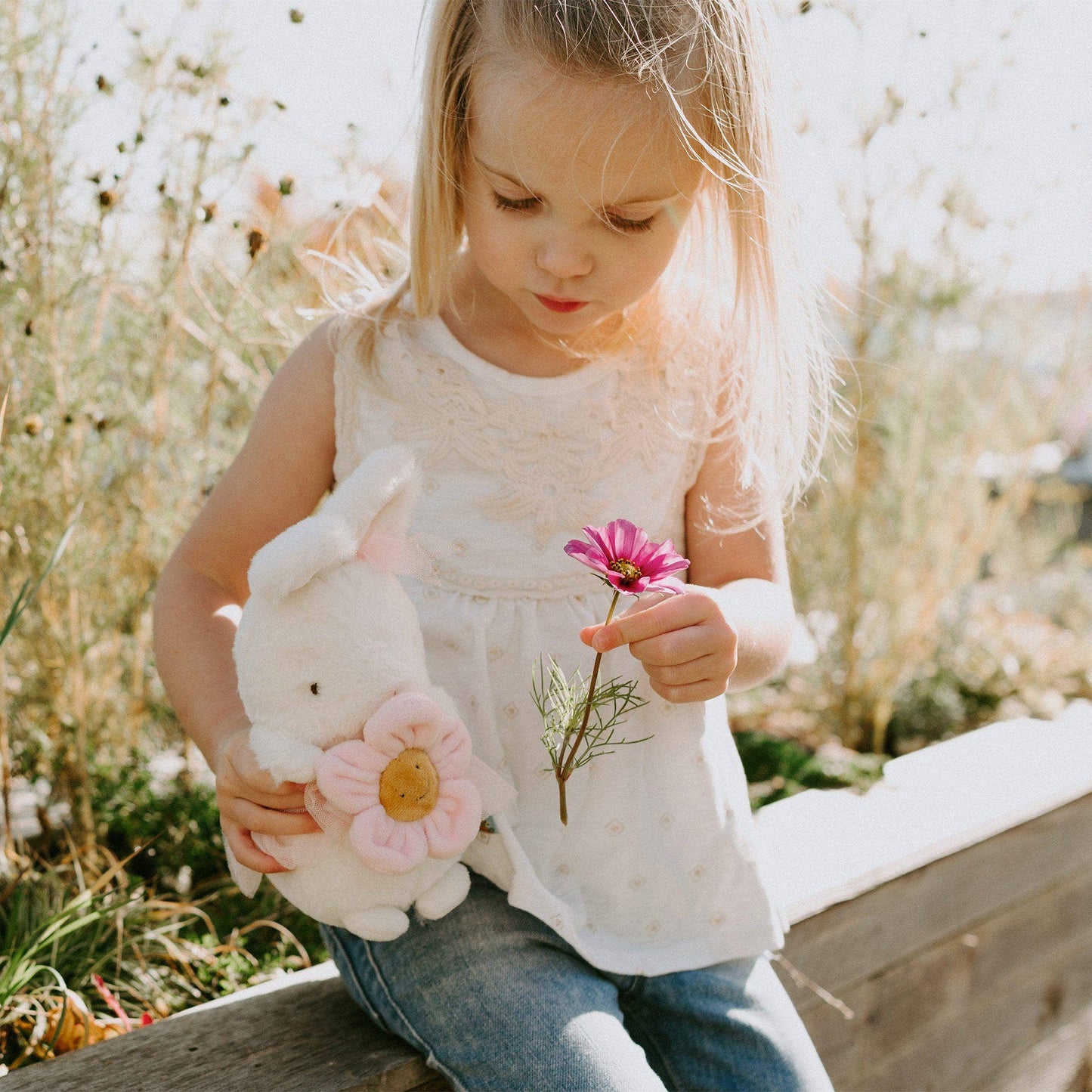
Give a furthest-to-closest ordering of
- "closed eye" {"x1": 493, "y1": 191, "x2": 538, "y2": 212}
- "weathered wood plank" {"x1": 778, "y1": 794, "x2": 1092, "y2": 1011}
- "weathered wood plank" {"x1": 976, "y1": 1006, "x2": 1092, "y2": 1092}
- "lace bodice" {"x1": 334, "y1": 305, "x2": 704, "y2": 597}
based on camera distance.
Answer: "weathered wood plank" {"x1": 976, "y1": 1006, "x2": 1092, "y2": 1092} < "weathered wood plank" {"x1": 778, "y1": 794, "x2": 1092, "y2": 1011} < "lace bodice" {"x1": 334, "y1": 305, "x2": 704, "y2": 597} < "closed eye" {"x1": 493, "y1": 191, "x2": 538, "y2": 212}

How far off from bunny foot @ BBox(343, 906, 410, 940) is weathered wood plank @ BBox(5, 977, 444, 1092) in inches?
7.9

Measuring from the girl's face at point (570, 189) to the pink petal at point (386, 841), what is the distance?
0.54m

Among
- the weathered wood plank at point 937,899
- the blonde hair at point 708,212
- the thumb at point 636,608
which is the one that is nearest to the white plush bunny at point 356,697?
the thumb at point 636,608

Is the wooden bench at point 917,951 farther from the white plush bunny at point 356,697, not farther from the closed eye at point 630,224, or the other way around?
the closed eye at point 630,224

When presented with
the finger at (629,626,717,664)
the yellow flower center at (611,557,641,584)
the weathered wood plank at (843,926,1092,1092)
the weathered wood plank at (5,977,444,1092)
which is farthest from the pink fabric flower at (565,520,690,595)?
the weathered wood plank at (843,926,1092,1092)

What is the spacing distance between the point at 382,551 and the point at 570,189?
Answer: 0.39 meters

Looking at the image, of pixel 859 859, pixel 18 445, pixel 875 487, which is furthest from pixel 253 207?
pixel 875 487

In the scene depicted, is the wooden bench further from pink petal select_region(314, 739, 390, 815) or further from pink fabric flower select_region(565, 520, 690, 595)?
pink fabric flower select_region(565, 520, 690, 595)

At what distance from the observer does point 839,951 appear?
5.36 ft

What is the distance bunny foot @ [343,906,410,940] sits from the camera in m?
0.97

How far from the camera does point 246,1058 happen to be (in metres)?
1.11

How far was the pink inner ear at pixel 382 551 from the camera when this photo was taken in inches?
37.4

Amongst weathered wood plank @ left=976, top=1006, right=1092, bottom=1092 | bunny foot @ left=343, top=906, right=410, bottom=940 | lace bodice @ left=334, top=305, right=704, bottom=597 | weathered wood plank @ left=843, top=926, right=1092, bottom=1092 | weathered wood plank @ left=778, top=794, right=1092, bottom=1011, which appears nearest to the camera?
bunny foot @ left=343, top=906, right=410, bottom=940

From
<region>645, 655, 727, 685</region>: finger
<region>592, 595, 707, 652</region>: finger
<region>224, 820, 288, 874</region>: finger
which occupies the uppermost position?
<region>592, 595, 707, 652</region>: finger
